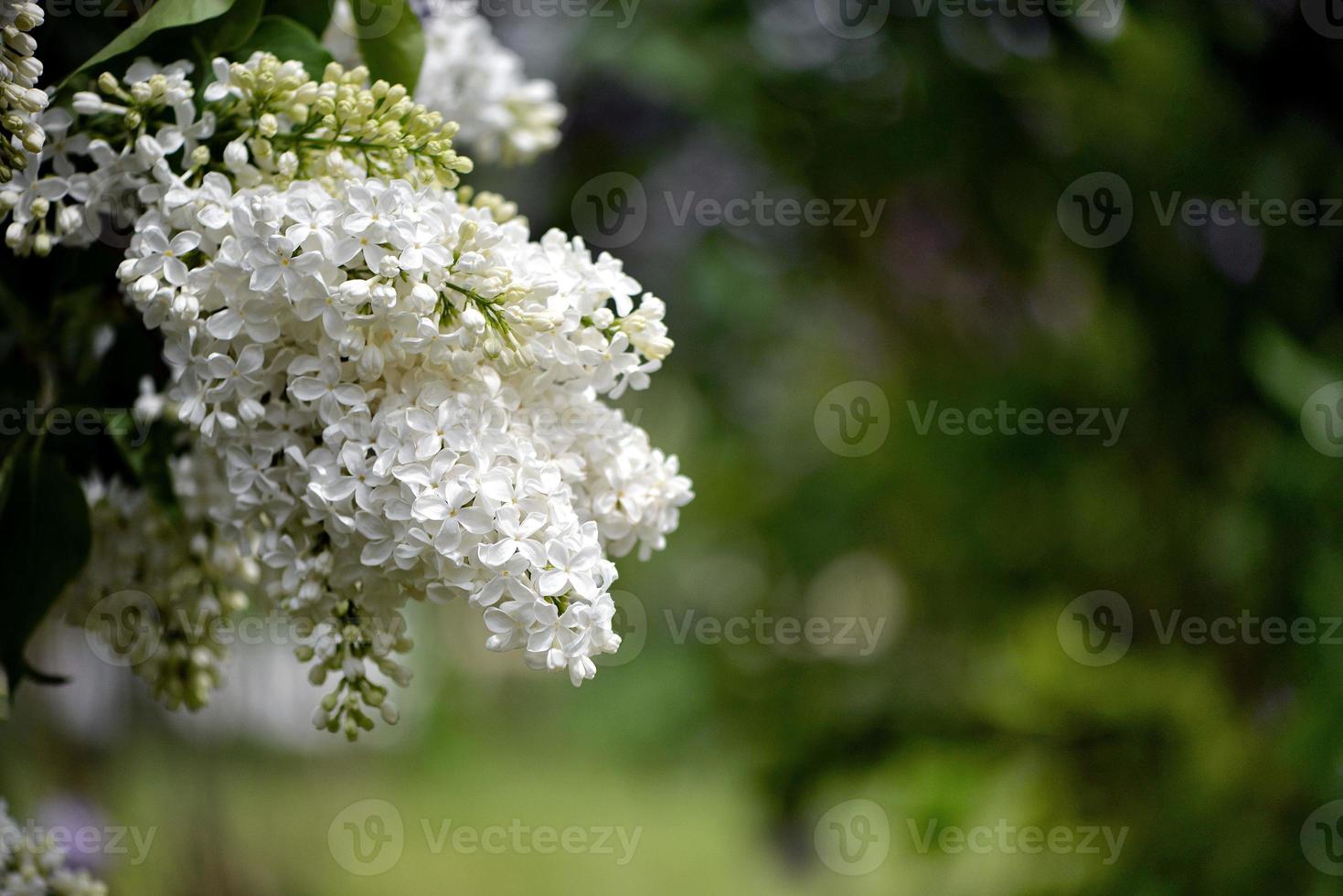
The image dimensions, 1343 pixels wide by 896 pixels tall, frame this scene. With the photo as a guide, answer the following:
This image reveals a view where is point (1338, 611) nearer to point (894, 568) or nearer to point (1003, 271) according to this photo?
point (1003, 271)

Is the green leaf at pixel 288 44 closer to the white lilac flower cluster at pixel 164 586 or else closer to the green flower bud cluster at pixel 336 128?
the green flower bud cluster at pixel 336 128

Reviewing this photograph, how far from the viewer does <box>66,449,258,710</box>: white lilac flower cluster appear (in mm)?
636

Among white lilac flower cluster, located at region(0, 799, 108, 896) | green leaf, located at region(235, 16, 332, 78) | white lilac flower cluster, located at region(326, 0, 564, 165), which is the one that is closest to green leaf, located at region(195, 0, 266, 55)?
green leaf, located at region(235, 16, 332, 78)

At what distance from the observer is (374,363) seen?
468 mm

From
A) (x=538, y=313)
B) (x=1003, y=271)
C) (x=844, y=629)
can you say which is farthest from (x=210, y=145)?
(x=844, y=629)

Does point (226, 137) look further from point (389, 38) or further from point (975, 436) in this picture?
point (975, 436)

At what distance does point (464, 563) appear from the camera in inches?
17.8

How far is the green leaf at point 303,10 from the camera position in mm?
592

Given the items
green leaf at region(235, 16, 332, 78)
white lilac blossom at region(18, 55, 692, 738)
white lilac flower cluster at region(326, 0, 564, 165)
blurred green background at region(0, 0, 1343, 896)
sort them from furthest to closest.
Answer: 1. blurred green background at region(0, 0, 1343, 896)
2. white lilac flower cluster at region(326, 0, 564, 165)
3. green leaf at region(235, 16, 332, 78)
4. white lilac blossom at region(18, 55, 692, 738)

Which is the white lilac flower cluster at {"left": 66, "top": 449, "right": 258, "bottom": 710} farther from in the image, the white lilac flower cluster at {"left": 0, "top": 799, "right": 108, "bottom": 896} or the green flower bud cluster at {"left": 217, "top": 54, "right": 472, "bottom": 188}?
the green flower bud cluster at {"left": 217, "top": 54, "right": 472, "bottom": 188}

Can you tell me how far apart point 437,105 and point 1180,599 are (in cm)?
125

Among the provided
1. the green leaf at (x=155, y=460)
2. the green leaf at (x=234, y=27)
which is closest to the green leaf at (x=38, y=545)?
the green leaf at (x=155, y=460)

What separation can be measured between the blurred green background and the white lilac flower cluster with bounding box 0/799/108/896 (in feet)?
1.05

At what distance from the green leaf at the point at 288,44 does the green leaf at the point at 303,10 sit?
38mm
